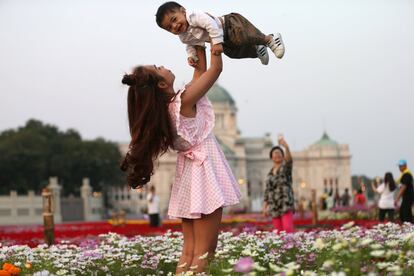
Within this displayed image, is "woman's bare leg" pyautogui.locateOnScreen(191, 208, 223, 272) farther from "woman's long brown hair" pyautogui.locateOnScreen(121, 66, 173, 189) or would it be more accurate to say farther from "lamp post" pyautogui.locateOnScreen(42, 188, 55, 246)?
"lamp post" pyautogui.locateOnScreen(42, 188, 55, 246)

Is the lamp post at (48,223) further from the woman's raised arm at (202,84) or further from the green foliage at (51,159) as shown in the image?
the green foliage at (51,159)

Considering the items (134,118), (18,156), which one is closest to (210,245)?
(134,118)

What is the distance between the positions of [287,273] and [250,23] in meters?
2.18

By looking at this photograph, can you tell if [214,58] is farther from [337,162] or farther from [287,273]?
[337,162]

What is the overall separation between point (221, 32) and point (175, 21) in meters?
Answer: 0.29

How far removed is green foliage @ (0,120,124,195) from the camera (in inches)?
2574

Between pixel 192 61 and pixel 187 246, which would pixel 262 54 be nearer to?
pixel 192 61

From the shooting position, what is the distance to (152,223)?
2173 centimetres

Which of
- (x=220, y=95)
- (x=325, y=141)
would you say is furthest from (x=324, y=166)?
(x=220, y=95)

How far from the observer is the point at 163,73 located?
221 inches

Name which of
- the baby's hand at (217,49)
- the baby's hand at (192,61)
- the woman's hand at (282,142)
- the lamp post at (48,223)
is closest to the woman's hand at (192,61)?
the baby's hand at (192,61)

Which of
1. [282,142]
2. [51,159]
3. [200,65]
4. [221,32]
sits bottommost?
[282,142]

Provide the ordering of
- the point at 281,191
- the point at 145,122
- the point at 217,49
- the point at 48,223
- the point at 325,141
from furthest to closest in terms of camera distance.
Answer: the point at 325,141, the point at 48,223, the point at 281,191, the point at 145,122, the point at 217,49

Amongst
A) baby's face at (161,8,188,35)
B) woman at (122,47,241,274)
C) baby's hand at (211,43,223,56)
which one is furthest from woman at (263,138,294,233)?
baby's face at (161,8,188,35)
